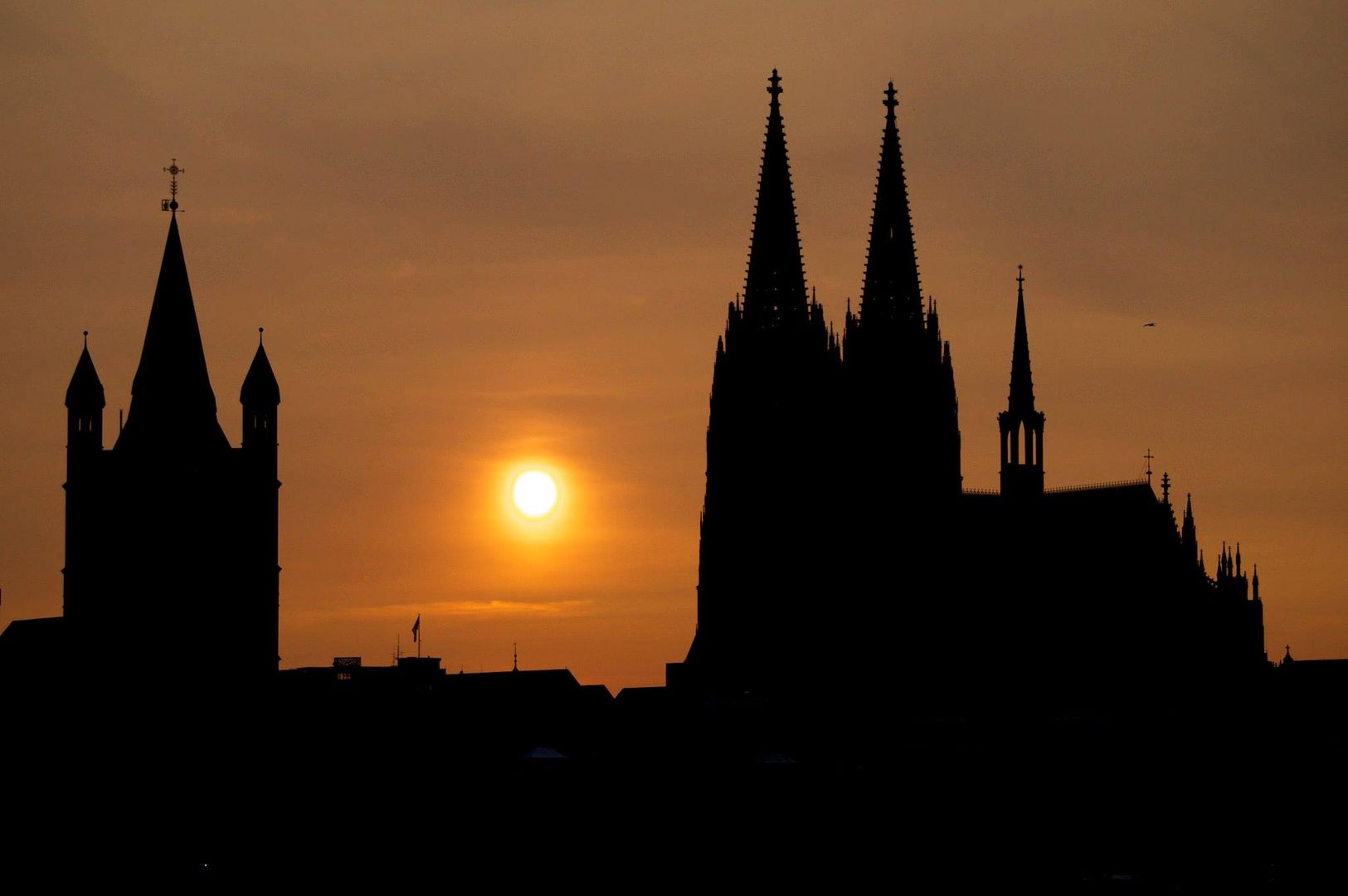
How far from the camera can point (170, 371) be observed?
12631 centimetres

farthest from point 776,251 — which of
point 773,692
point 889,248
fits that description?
point 773,692

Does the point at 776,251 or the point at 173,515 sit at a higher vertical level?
the point at 776,251

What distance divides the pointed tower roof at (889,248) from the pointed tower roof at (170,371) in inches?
1231

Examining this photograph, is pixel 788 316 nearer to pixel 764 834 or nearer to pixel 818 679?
pixel 818 679

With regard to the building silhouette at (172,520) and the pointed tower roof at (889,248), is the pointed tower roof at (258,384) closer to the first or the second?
the building silhouette at (172,520)

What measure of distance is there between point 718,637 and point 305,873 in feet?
125

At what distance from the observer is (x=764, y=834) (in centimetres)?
11038

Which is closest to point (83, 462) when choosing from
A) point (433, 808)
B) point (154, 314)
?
point (154, 314)

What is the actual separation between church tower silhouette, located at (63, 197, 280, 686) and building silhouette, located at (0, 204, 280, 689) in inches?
2.1

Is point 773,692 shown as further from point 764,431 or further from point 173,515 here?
point 173,515

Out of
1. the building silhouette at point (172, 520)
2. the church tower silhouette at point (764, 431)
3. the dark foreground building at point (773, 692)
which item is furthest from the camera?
the church tower silhouette at point (764, 431)

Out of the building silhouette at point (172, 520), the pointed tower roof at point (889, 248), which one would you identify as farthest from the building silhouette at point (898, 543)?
the building silhouette at point (172, 520)

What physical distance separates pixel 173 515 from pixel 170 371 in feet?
21.3

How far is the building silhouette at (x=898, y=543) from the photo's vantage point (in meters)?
132
